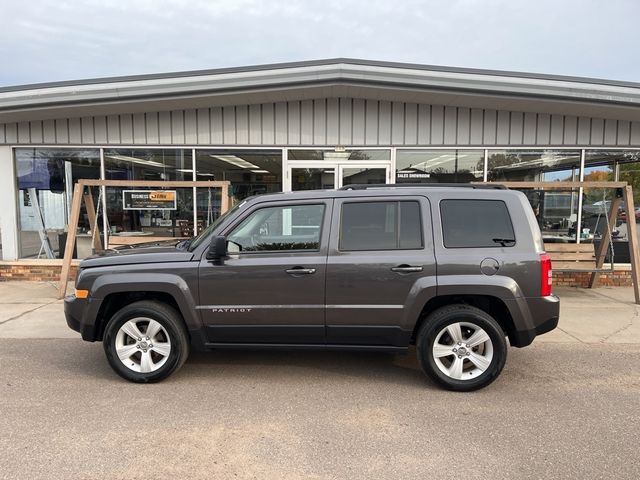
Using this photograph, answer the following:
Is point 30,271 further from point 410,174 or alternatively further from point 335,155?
point 410,174

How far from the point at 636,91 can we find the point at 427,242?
590 centimetres

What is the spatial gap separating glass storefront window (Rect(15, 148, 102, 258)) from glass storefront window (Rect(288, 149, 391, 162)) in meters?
4.14

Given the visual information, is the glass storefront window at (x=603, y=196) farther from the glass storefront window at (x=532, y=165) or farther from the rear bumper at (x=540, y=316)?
the rear bumper at (x=540, y=316)

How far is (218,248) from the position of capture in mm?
3881

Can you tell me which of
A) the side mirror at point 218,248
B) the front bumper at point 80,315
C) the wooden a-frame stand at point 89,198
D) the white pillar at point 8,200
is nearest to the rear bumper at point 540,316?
the side mirror at point 218,248

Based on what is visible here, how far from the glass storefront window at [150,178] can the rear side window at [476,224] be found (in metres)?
6.24

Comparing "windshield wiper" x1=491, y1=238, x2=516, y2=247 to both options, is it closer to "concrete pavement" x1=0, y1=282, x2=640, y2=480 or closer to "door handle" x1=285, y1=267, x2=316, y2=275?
"concrete pavement" x1=0, y1=282, x2=640, y2=480

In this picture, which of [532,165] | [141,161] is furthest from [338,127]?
[141,161]

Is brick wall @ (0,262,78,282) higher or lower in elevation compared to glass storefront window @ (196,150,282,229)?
lower

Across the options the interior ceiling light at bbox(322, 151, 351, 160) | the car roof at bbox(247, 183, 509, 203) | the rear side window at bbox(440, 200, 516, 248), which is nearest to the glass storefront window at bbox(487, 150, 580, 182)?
the interior ceiling light at bbox(322, 151, 351, 160)

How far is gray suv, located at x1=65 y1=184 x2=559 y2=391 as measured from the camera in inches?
154

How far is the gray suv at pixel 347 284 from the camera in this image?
3908mm

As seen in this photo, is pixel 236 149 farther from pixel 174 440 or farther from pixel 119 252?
pixel 174 440

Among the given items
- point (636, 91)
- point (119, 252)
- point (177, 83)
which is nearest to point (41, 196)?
point (177, 83)
